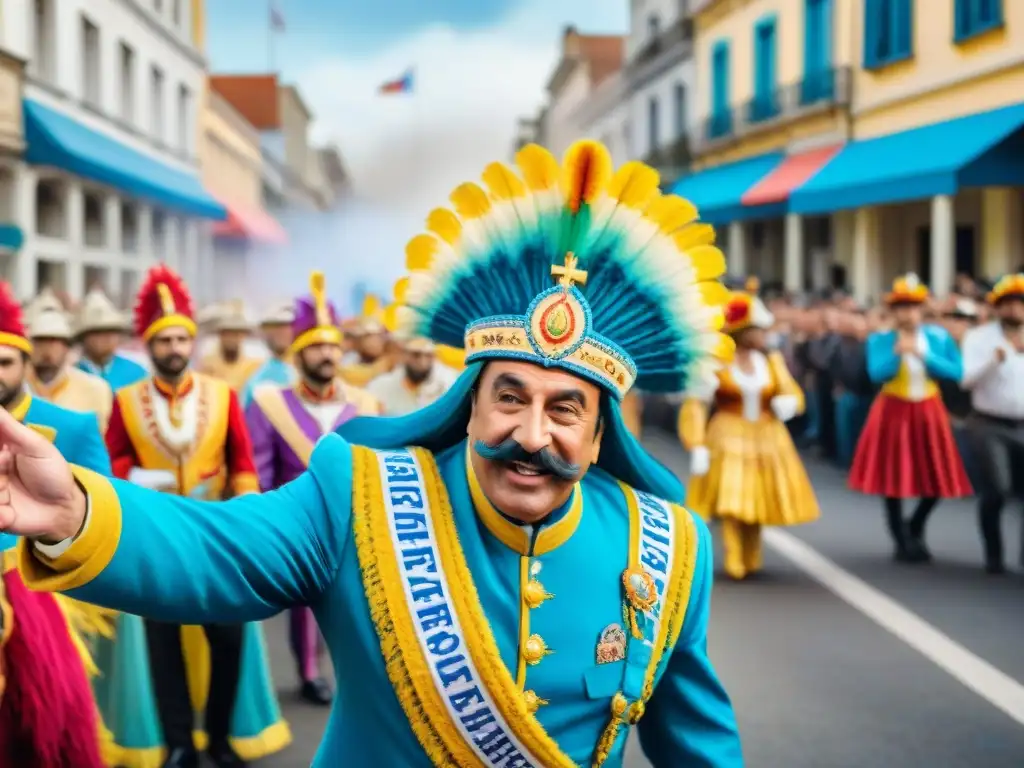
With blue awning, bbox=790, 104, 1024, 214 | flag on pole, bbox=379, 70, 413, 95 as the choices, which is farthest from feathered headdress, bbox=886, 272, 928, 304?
flag on pole, bbox=379, 70, 413, 95

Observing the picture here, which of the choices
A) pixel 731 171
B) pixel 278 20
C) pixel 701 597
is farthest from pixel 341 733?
pixel 278 20

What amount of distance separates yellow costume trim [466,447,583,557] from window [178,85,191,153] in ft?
104

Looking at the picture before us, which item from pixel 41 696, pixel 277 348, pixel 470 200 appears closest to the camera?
pixel 470 200

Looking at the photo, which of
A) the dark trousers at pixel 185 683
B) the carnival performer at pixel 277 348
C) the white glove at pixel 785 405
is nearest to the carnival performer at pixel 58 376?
the carnival performer at pixel 277 348

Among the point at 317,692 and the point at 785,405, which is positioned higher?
the point at 785,405

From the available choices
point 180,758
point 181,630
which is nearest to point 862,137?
point 181,630

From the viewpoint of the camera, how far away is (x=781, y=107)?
2883cm

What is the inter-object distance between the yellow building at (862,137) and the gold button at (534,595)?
1691cm

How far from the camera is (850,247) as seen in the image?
87.6 feet

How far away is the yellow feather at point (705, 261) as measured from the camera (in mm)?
2781

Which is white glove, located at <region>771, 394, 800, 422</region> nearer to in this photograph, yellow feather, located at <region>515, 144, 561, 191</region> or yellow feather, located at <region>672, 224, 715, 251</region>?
yellow feather, located at <region>672, 224, 715, 251</region>

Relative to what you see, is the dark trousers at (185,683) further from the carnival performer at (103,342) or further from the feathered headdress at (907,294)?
the feathered headdress at (907,294)

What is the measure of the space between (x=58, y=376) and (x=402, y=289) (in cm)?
566

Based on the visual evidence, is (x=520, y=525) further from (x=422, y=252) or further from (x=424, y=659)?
(x=422, y=252)
